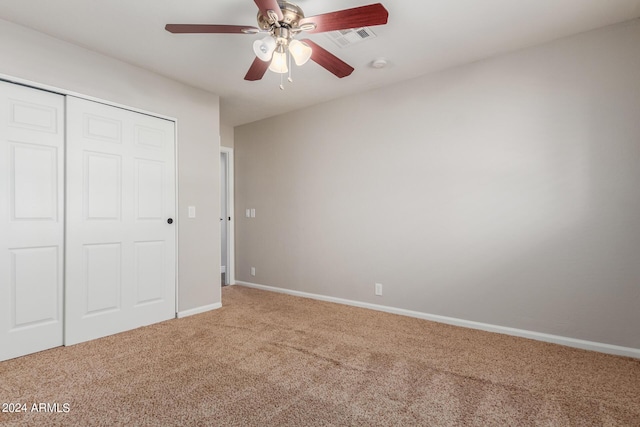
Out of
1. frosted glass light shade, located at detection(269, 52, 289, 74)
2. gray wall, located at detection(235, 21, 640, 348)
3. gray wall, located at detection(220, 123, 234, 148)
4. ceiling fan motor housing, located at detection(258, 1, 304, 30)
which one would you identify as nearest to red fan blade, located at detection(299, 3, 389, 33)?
ceiling fan motor housing, located at detection(258, 1, 304, 30)

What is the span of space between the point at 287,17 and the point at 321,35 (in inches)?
24.5

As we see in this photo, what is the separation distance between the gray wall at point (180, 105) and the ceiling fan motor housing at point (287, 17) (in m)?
1.68

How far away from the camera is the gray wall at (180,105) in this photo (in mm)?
2424

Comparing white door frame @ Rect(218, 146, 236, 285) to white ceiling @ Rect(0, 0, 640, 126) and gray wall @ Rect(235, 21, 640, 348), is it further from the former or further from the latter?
white ceiling @ Rect(0, 0, 640, 126)

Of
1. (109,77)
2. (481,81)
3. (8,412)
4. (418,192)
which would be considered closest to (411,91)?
(481,81)

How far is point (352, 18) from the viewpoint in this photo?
5.86 feet

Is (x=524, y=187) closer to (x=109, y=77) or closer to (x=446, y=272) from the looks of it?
(x=446, y=272)

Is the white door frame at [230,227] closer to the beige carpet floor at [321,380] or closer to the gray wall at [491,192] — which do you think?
the gray wall at [491,192]

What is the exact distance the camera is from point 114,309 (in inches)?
112

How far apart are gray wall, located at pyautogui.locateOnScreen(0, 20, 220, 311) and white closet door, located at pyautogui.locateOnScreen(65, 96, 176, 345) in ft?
0.40

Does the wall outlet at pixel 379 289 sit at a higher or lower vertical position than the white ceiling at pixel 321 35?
lower

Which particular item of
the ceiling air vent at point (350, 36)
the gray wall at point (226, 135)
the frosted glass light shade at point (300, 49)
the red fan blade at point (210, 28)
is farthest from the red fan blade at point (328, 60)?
the gray wall at point (226, 135)

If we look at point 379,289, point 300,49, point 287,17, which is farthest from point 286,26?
point 379,289

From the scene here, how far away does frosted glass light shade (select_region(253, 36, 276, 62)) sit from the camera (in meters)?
1.91
